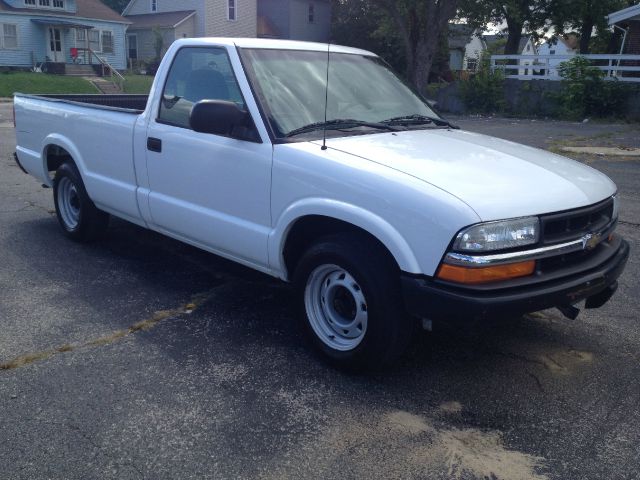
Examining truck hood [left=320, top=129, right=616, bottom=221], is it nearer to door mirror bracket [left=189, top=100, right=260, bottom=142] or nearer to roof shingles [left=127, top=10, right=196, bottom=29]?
door mirror bracket [left=189, top=100, right=260, bottom=142]

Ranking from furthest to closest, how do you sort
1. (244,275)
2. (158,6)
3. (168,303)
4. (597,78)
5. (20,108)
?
(158,6) → (597,78) → (20,108) → (244,275) → (168,303)

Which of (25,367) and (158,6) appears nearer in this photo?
(25,367)

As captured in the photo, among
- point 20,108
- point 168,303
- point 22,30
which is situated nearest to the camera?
point 168,303

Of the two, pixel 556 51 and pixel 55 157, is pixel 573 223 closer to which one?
pixel 55 157

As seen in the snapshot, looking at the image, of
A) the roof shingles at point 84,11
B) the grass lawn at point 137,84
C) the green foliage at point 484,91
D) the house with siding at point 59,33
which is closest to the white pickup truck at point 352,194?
the green foliage at point 484,91

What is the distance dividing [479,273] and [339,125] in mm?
1542

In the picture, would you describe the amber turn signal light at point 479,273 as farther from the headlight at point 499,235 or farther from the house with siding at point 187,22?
the house with siding at point 187,22

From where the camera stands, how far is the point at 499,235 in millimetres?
3172

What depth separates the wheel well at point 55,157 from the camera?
6346 millimetres

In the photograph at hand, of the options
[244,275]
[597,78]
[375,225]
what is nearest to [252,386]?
[375,225]

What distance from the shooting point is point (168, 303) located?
15.7ft

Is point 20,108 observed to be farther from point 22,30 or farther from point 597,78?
point 22,30

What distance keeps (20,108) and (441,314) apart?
549 cm

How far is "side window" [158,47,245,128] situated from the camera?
14.4 ft
